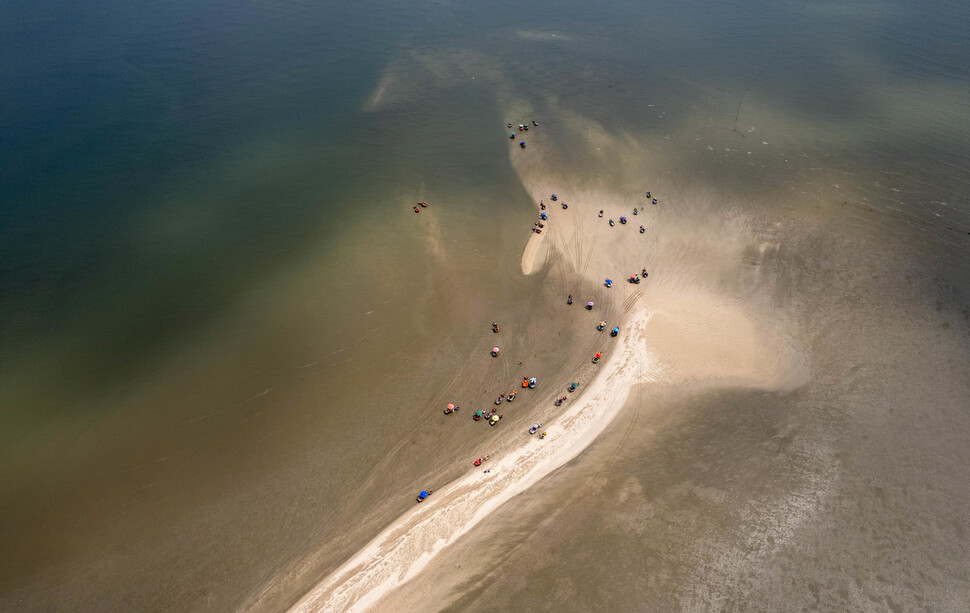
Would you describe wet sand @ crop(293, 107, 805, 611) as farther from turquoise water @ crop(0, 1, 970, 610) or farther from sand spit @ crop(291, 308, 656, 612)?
turquoise water @ crop(0, 1, 970, 610)

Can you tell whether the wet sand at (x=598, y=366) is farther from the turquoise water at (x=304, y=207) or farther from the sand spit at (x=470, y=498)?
the turquoise water at (x=304, y=207)

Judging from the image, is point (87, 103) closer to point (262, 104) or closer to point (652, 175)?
point (262, 104)

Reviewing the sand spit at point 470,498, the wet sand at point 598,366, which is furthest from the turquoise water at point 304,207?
the wet sand at point 598,366

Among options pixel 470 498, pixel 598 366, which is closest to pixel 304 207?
pixel 598 366

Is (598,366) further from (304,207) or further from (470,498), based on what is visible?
(304,207)

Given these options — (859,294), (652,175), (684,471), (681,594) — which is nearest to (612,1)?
(652,175)

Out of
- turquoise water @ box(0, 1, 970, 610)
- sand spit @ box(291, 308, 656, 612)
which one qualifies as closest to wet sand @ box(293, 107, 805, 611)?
sand spit @ box(291, 308, 656, 612)
